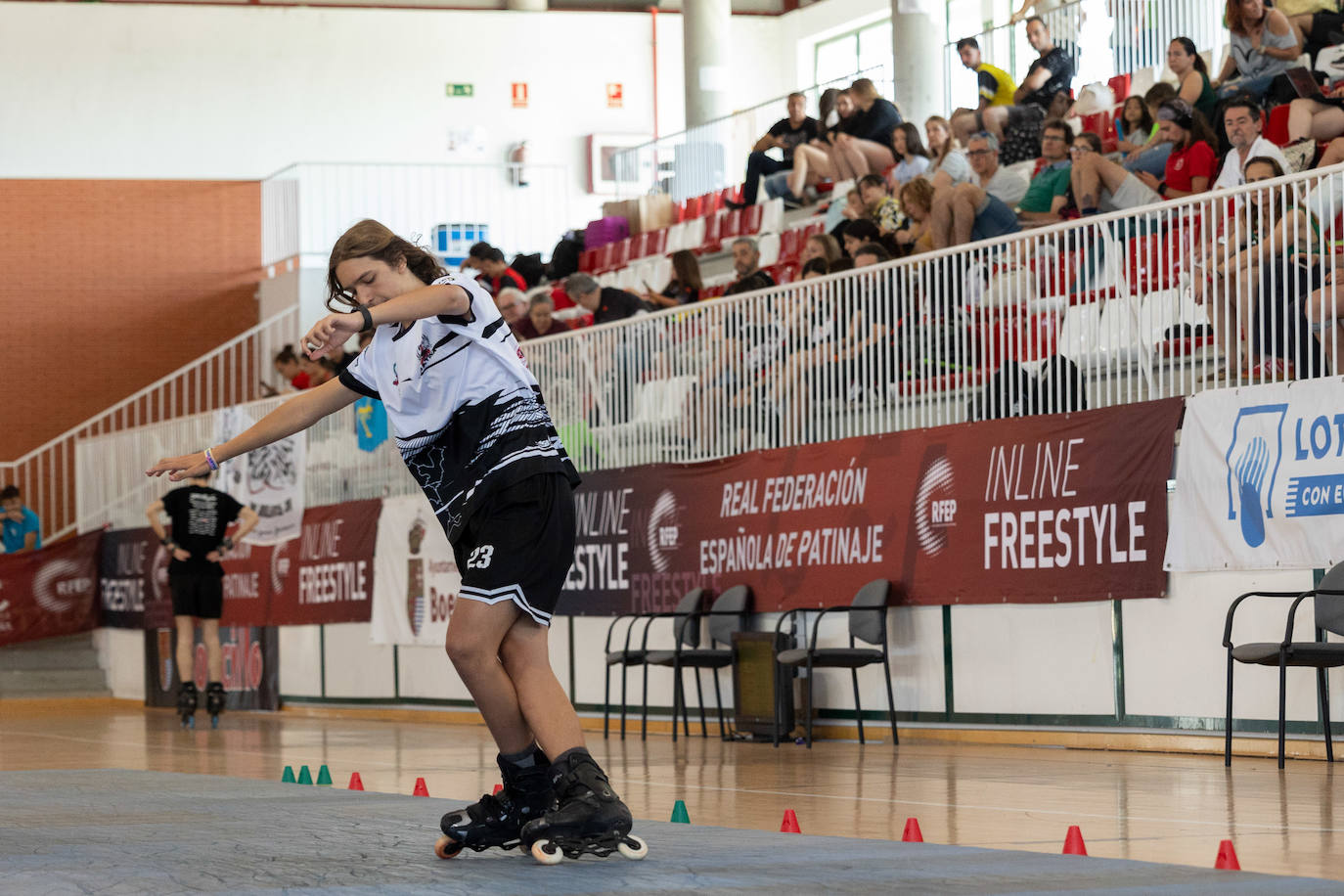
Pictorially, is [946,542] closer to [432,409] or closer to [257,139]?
[432,409]

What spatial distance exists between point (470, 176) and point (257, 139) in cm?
309

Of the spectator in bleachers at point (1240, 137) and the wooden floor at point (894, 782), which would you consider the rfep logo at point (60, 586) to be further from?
the spectator in bleachers at point (1240, 137)

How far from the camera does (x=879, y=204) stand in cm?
1362

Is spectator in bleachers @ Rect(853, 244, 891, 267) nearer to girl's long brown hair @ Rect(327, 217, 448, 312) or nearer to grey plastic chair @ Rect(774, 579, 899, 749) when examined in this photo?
grey plastic chair @ Rect(774, 579, 899, 749)

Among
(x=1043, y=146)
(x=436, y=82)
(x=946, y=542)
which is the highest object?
(x=436, y=82)

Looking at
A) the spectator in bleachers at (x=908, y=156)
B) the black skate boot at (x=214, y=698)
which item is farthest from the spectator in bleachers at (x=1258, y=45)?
the black skate boot at (x=214, y=698)

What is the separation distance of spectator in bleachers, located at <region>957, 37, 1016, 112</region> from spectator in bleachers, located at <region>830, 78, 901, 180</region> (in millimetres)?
959

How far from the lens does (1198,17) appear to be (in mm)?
15258

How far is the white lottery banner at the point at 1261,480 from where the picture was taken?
838 cm

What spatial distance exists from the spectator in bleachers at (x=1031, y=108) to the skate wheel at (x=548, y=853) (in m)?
10.9

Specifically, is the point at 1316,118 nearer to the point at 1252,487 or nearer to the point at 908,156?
the point at 1252,487

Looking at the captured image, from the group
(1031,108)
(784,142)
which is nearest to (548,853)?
(1031,108)

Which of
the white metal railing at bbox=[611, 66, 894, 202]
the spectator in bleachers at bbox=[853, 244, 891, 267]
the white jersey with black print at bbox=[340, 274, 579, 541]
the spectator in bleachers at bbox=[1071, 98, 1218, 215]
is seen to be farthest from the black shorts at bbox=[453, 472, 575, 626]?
the white metal railing at bbox=[611, 66, 894, 202]

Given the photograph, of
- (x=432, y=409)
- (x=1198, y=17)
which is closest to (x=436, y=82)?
(x=1198, y=17)
